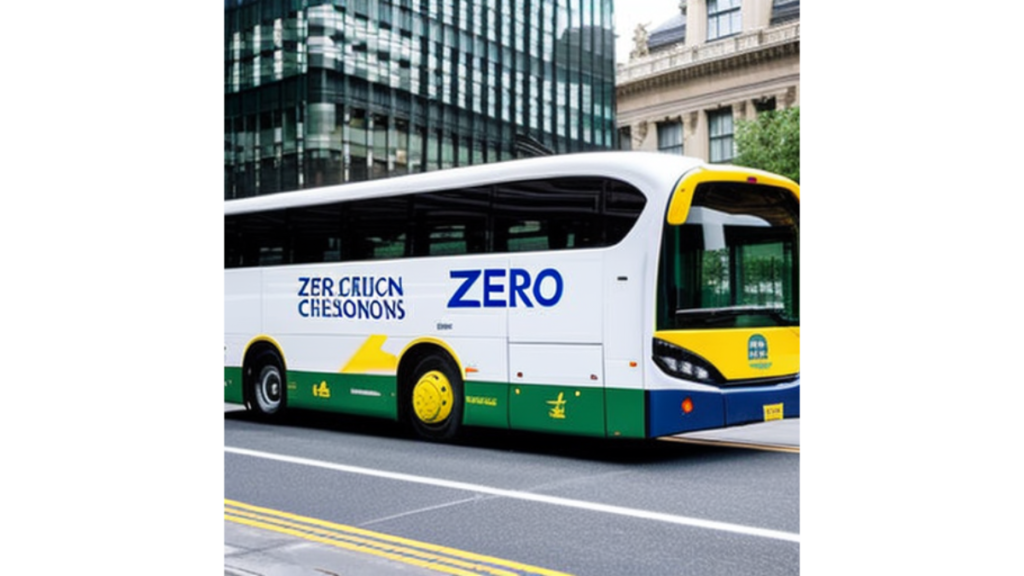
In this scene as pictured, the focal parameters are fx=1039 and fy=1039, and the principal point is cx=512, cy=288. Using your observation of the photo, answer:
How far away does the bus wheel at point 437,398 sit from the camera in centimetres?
1106

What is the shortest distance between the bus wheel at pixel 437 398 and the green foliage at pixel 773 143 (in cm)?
2011

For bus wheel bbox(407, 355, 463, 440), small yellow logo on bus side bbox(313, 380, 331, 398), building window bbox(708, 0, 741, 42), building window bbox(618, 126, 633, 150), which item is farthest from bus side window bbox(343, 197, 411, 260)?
→ building window bbox(618, 126, 633, 150)

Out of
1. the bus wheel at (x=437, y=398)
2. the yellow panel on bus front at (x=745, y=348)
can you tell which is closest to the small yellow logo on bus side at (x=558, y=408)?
the yellow panel on bus front at (x=745, y=348)

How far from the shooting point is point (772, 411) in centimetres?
984

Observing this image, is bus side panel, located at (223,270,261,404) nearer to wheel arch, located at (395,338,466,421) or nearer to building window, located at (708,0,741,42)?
wheel arch, located at (395,338,466,421)

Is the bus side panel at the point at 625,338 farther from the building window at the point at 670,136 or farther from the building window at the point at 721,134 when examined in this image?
the building window at the point at 670,136
